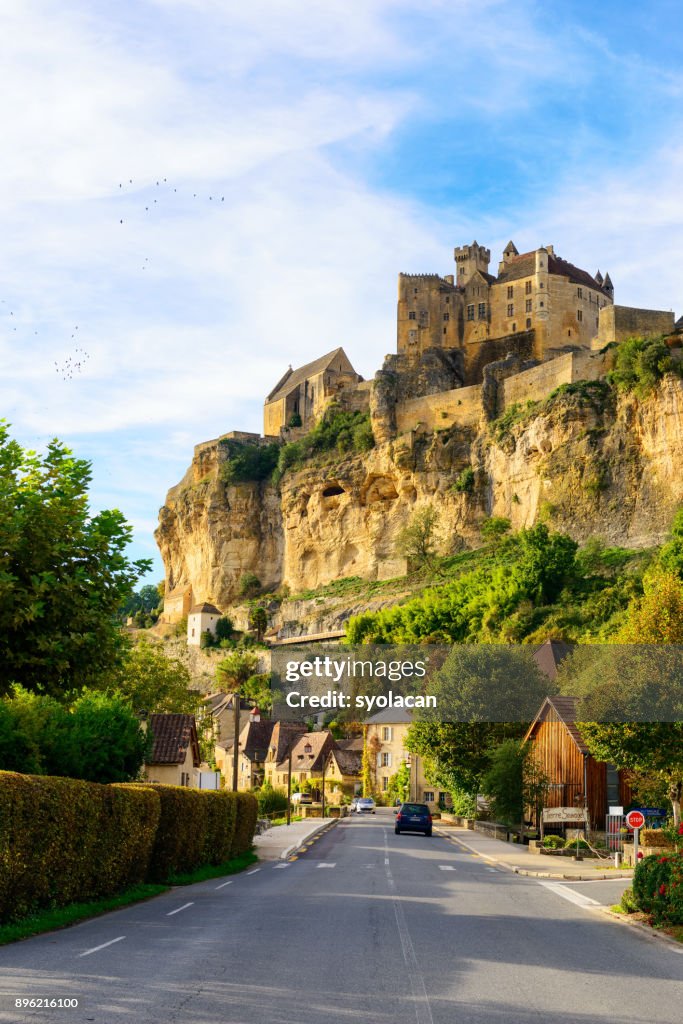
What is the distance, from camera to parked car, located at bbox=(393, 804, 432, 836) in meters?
42.9

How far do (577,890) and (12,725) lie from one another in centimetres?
1387

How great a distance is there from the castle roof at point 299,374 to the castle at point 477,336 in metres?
7.45

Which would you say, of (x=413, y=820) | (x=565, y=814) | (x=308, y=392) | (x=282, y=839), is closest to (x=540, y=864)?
(x=565, y=814)

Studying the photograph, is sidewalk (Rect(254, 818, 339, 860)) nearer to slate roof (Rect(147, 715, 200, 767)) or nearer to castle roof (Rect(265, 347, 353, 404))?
slate roof (Rect(147, 715, 200, 767))

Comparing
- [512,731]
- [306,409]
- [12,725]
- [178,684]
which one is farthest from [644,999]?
[306,409]

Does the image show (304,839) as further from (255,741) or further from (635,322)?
(635,322)

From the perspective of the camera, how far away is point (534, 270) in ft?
311

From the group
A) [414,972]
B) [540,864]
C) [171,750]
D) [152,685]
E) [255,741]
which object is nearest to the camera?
[414,972]

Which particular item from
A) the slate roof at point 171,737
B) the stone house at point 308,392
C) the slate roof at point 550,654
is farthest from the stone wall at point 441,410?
the slate roof at point 171,737

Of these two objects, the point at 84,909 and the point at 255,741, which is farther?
the point at 255,741

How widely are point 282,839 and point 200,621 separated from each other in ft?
219

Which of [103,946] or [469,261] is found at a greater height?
[469,261]

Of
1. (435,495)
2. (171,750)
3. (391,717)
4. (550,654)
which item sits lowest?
(171,750)

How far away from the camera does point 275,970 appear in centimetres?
1077
